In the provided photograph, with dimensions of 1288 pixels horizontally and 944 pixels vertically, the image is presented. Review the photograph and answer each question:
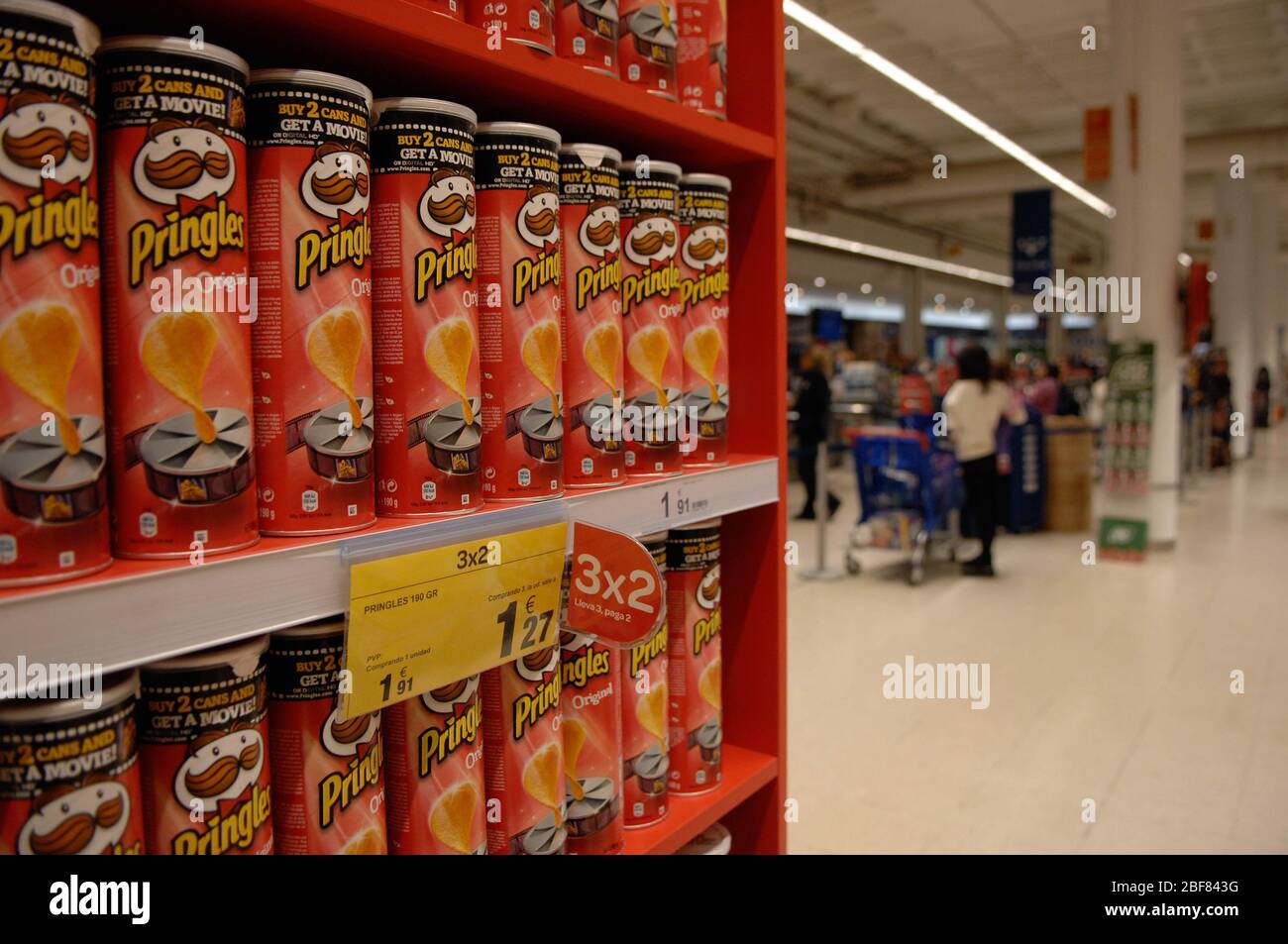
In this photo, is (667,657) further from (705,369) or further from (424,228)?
(424,228)

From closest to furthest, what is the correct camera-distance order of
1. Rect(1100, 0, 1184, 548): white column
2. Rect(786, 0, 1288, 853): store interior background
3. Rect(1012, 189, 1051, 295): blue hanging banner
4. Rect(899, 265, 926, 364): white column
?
1. Rect(786, 0, 1288, 853): store interior background
2. Rect(1100, 0, 1184, 548): white column
3. Rect(1012, 189, 1051, 295): blue hanging banner
4. Rect(899, 265, 926, 364): white column

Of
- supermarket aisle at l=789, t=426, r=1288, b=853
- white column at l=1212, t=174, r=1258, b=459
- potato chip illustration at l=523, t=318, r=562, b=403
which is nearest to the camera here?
potato chip illustration at l=523, t=318, r=562, b=403

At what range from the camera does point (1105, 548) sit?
7.58 meters

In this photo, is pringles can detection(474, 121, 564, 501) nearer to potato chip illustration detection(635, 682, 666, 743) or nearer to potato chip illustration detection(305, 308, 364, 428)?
potato chip illustration detection(305, 308, 364, 428)

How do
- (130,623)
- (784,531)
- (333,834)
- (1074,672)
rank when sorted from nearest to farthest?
(130,623)
(333,834)
(784,531)
(1074,672)

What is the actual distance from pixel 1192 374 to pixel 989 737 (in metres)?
11.5

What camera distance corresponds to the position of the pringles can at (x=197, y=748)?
824 mm

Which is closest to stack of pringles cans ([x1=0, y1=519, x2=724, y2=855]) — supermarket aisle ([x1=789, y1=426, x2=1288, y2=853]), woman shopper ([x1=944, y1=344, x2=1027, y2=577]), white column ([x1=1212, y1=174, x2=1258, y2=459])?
supermarket aisle ([x1=789, y1=426, x2=1288, y2=853])

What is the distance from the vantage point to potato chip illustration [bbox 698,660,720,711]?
1.47m

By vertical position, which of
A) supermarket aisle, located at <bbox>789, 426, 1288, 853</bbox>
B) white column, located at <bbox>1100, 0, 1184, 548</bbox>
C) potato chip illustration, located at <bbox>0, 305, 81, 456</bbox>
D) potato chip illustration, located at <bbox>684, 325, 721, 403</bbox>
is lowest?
supermarket aisle, located at <bbox>789, 426, 1288, 853</bbox>

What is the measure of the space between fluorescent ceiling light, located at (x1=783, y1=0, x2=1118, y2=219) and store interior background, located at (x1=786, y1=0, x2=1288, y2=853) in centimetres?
46

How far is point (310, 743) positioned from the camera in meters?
0.92

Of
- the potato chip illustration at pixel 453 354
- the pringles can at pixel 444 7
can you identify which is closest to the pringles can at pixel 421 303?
the potato chip illustration at pixel 453 354

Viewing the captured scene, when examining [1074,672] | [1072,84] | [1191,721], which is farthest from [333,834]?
[1072,84]
